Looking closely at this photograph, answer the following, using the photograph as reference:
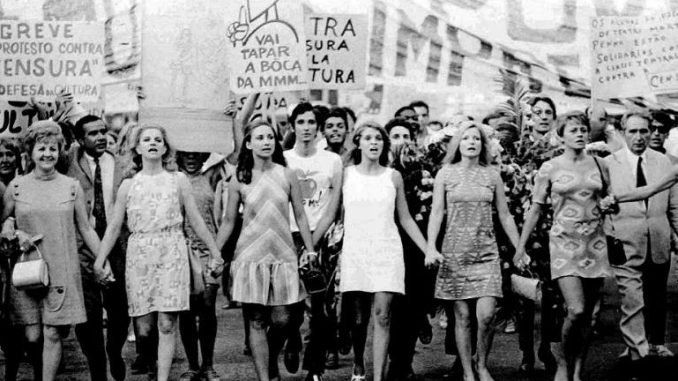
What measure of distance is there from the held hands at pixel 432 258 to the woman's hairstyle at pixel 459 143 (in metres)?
0.73

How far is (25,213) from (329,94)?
768cm

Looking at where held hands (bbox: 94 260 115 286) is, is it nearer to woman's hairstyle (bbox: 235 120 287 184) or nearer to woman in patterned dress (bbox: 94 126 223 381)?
woman in patterned dress (bbox: 94 126 223 381)

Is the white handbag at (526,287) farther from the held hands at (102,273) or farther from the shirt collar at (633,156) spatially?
the held hands at (102,273)

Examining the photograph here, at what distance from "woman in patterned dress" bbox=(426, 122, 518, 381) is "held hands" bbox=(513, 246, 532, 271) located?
0.08m

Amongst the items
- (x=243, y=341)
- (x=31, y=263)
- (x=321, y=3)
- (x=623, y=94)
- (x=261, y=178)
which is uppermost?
(x=321, y=3)

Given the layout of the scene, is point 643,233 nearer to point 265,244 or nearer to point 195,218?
point 265,244

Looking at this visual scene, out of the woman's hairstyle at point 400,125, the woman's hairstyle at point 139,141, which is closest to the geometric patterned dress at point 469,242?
the woman's hairstyle at point 400,125

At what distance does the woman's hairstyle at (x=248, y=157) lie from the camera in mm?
8781

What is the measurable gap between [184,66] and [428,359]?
3.28 meters

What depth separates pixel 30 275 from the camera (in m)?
8.09

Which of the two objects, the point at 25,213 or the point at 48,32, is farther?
the point at 48,32

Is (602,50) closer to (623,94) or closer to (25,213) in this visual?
(623,94)

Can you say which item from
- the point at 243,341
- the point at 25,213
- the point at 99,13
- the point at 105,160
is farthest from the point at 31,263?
the point at 99,13

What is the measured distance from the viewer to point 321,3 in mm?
15547
